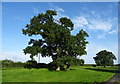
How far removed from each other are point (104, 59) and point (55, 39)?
8417 centimetres

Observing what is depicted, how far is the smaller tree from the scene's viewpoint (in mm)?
117250

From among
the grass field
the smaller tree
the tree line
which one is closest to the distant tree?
the tree line

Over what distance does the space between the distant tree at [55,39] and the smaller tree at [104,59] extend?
74.5 m

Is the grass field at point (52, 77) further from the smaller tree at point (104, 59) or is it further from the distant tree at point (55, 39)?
the smaller tree at point (104, 59)

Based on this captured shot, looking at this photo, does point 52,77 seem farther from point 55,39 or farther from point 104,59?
point 104,59

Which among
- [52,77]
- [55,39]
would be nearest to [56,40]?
[55,39]

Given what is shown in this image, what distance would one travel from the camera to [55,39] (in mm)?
42812

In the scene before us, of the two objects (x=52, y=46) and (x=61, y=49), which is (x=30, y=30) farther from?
(x=61, y=49)

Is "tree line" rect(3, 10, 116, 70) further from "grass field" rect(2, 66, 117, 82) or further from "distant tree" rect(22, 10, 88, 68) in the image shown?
"grass field" rect(2, 66, 117, 82)

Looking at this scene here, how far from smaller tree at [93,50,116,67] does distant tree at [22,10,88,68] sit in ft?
244

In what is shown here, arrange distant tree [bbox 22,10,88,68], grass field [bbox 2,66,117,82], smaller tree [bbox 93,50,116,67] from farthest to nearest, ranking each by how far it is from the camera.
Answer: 1. smaller tree [bbox 93,50,116,67]
2. distant tree [bbox 22,10,88,68]
3. grass field [bbox 2,66,117,82]

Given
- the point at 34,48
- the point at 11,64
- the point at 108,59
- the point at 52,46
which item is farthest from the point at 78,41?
the point at 108,59

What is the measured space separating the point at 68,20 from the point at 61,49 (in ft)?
29.8

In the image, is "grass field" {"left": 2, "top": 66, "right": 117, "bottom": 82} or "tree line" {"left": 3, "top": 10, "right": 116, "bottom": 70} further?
"tree line" {"left": 3, "top": 10, "right": 116, "bottom": 70}
